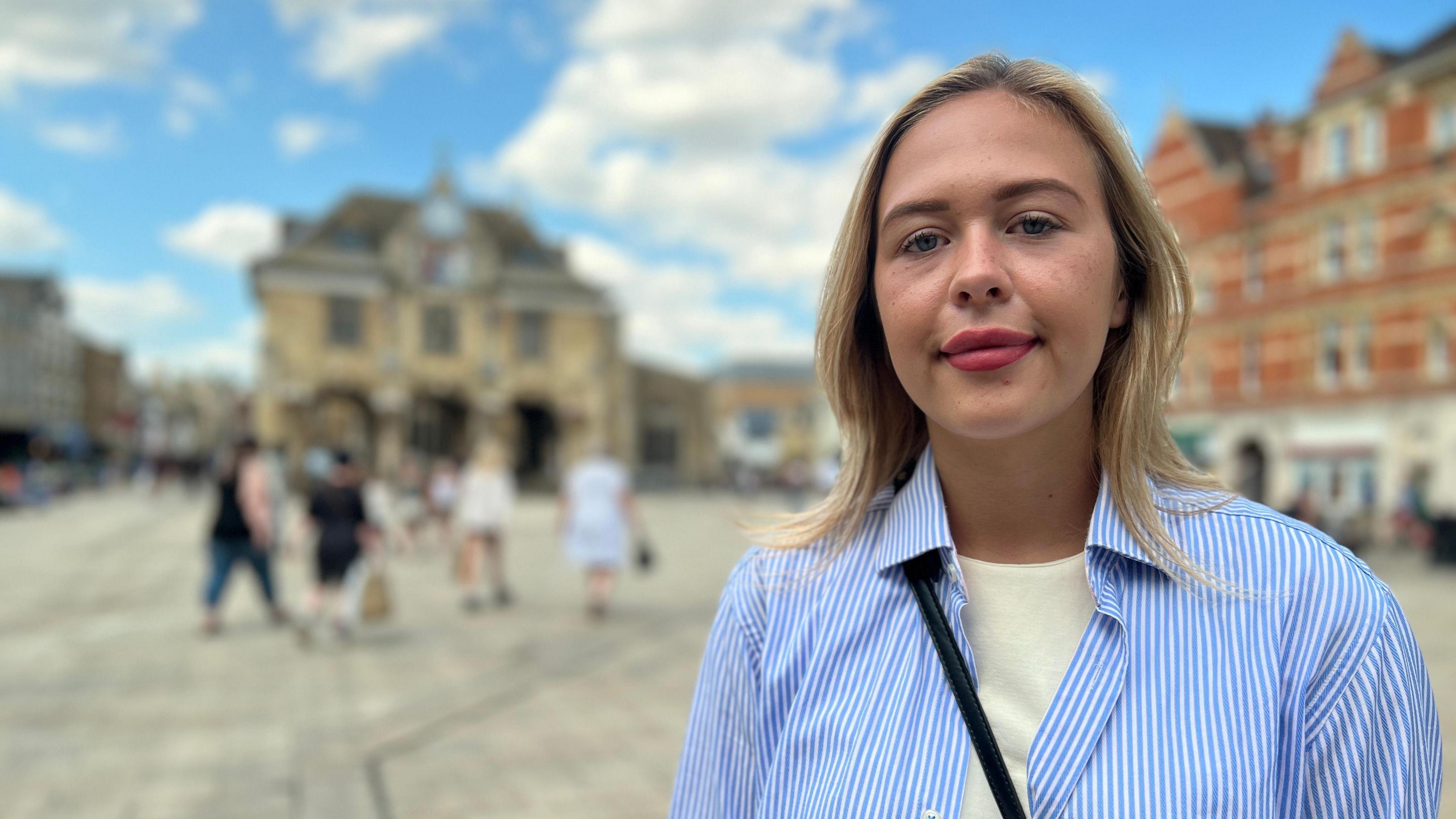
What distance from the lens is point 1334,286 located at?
27.4 metres

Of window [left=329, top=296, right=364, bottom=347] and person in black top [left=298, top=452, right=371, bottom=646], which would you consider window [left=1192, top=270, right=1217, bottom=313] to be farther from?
window [left=329, top=296, right=364, bottom=347]

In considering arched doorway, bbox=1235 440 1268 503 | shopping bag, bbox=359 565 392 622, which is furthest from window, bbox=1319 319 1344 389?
shopping bag, bbox=359 565 392 622

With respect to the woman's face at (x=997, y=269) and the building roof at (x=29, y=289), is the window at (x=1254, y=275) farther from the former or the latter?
the building roof at (x=29, y=289)

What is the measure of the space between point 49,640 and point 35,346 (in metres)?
81.1

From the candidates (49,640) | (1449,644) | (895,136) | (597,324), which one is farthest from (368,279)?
(895,136)

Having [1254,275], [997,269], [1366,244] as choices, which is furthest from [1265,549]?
[1254,275]

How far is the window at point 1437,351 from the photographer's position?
24688 millimetres

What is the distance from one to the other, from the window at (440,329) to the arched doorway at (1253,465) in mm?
28585

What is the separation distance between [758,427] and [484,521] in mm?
67735

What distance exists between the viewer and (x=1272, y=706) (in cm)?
120

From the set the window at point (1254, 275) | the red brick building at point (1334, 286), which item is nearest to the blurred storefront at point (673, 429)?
the red brick building at point (1334, 286)

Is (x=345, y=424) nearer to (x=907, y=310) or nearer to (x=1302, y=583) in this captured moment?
(x=907, y=310)

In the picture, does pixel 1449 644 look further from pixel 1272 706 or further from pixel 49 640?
pixel 49 640

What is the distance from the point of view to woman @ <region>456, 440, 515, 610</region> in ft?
38.1
